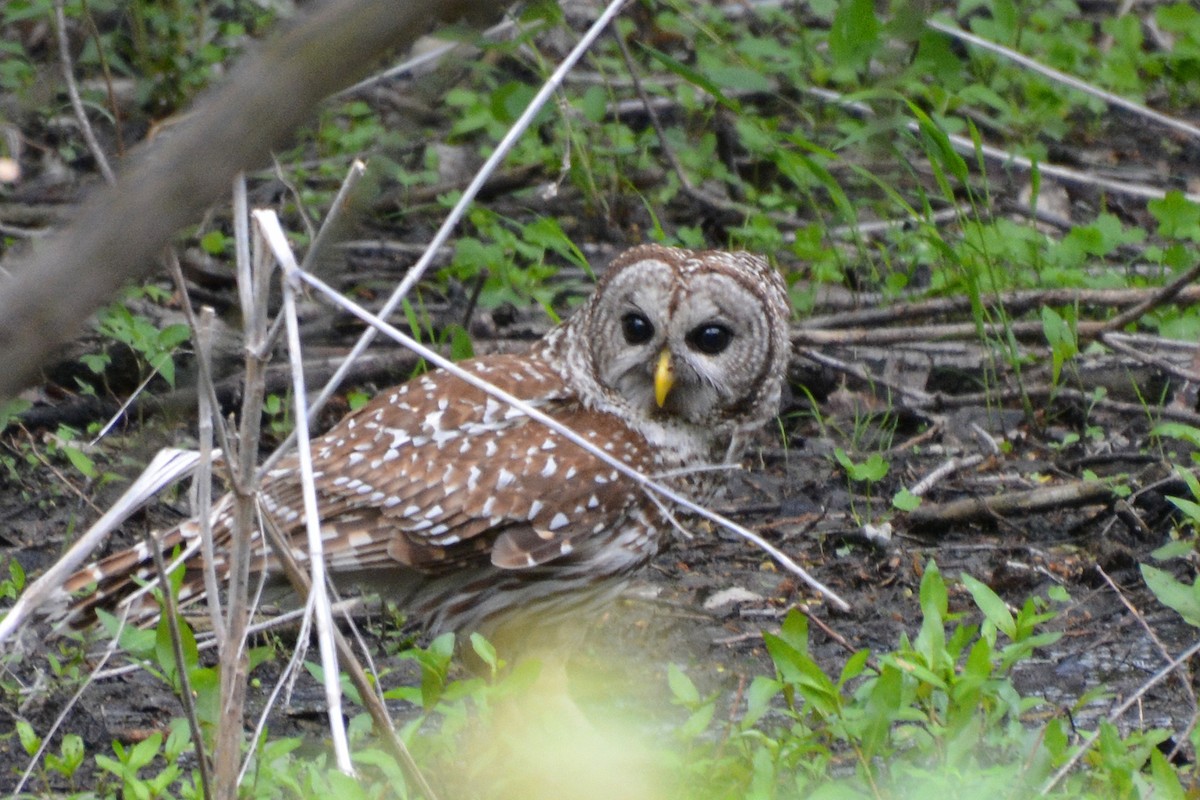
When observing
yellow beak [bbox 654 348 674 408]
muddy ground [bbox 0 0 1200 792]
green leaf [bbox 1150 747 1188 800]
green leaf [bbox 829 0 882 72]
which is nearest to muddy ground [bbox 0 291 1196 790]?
muddy ground [bbox 0 0 1200 792]

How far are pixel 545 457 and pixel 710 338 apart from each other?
61cm

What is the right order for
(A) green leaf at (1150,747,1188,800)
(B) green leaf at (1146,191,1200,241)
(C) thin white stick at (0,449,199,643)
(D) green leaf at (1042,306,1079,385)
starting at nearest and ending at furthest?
1. (C) thin white stick at (0,449,199,643)
2. (A) green leaf at (1150,747,1188,800)
3. (D) green leaf at (1042,306,1079,385)
4. (B) green leaf at (1146,191,1200,241)

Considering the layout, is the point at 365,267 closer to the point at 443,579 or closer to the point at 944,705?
the point at 443,579

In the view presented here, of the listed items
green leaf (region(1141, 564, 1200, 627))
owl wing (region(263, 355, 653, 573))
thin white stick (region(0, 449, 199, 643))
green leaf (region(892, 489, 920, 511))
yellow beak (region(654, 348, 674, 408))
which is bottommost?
green leaf (region(892, 489, 920, 511))

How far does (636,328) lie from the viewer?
433cm

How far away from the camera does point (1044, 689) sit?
4.02 m

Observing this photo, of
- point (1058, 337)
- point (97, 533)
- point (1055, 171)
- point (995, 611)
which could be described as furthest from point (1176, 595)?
point (1055, 171)

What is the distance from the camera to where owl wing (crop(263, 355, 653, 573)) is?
399cm

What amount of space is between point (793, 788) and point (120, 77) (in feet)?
18.5

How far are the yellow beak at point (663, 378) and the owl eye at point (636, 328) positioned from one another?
0.31 ft

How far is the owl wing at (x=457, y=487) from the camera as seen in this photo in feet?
13.1

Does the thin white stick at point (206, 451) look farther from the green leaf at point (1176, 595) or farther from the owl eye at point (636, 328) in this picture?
the green leaf at point (1176, 595)

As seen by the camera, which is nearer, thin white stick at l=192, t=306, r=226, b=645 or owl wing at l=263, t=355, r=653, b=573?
thin white stick at l=192, t=306, r=226, b=645

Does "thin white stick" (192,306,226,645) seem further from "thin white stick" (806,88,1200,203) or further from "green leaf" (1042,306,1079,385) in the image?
"thin white stick" (806,88,1200,203)
